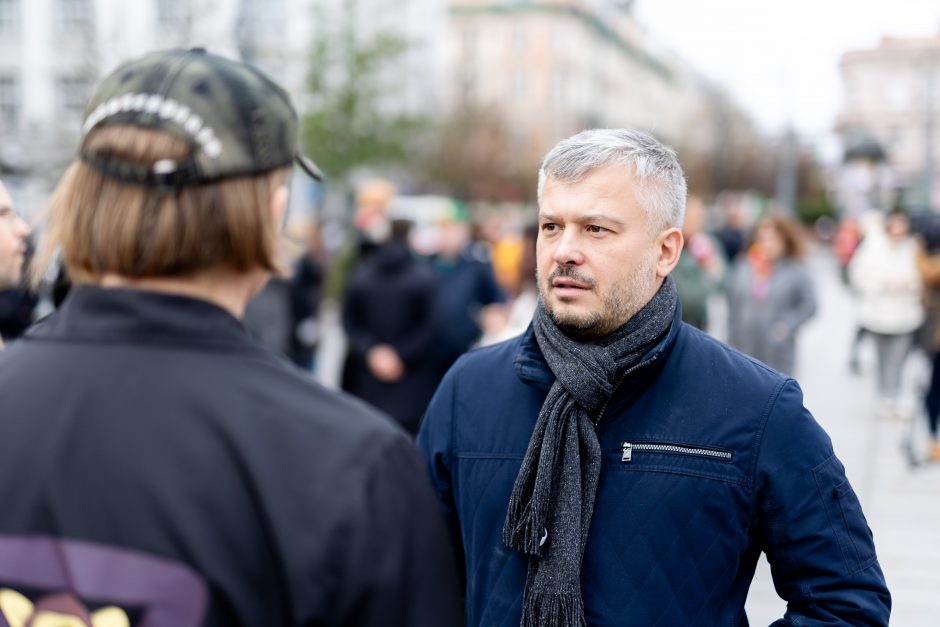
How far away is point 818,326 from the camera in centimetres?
2027

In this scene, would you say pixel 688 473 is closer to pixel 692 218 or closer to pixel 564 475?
pixel 564 475

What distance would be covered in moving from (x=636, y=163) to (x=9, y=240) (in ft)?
6.45

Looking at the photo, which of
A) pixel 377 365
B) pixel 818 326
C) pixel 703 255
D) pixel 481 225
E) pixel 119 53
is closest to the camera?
pixel 377 365

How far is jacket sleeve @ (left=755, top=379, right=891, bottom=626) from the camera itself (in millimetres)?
2189

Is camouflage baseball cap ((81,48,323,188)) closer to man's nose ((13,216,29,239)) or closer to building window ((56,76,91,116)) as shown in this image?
man's nose ((13,216,29,239))

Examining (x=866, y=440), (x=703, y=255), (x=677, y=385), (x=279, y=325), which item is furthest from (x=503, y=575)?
(x=866, y=440)

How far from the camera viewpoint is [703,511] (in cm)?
222

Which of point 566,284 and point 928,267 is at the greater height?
point 566,284

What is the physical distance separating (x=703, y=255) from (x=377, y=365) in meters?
3.35

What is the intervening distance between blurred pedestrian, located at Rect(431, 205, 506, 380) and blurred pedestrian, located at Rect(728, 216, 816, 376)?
6.83 ft

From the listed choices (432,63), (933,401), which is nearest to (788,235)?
(933,401)

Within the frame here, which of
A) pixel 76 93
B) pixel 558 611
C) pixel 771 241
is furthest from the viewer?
pixel 76 93

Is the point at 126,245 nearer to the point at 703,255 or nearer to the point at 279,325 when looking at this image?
the point at 279,325

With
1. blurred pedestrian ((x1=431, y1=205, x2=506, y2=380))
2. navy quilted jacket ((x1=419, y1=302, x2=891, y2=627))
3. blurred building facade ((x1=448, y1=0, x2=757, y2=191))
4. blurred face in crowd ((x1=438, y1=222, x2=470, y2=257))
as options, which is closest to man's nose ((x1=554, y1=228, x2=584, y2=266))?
navy quilted jacket ((x1=419, y1=302, x2=891, y2=627))
